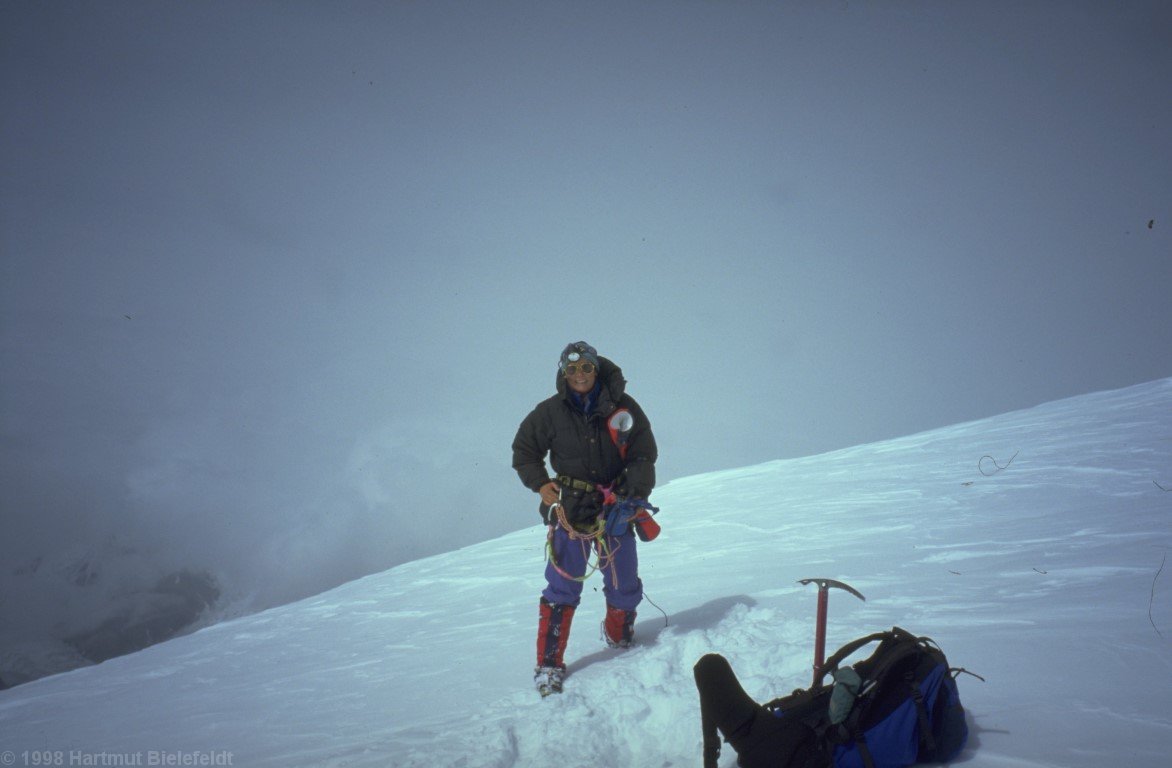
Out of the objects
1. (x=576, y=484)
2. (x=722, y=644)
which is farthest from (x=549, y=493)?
(x=722, y=644)

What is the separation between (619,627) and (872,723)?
256 cm

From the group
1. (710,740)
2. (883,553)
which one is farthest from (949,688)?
(883,553)

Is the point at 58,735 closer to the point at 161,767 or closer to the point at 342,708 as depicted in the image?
the point at 161,767

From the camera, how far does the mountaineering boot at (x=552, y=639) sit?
4176 millimetres

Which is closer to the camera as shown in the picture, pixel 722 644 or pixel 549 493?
pixel 722 644

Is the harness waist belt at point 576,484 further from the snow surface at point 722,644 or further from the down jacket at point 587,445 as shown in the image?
the snow surface at point 722,644

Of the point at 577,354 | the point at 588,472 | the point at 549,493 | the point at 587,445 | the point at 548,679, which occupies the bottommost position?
the point at 548,679

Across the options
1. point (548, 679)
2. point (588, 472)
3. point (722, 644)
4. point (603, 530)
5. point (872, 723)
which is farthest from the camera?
point (588, 472)

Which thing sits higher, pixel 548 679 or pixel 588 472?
pixel 588 472

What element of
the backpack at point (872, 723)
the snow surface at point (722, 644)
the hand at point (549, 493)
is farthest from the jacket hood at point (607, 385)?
the backpack at point (872, 723)

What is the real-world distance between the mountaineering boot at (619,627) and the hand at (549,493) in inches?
42.4

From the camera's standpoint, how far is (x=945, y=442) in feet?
41.7

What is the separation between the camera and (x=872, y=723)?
236cm

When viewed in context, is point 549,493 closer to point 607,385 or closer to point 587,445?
point 587,445
